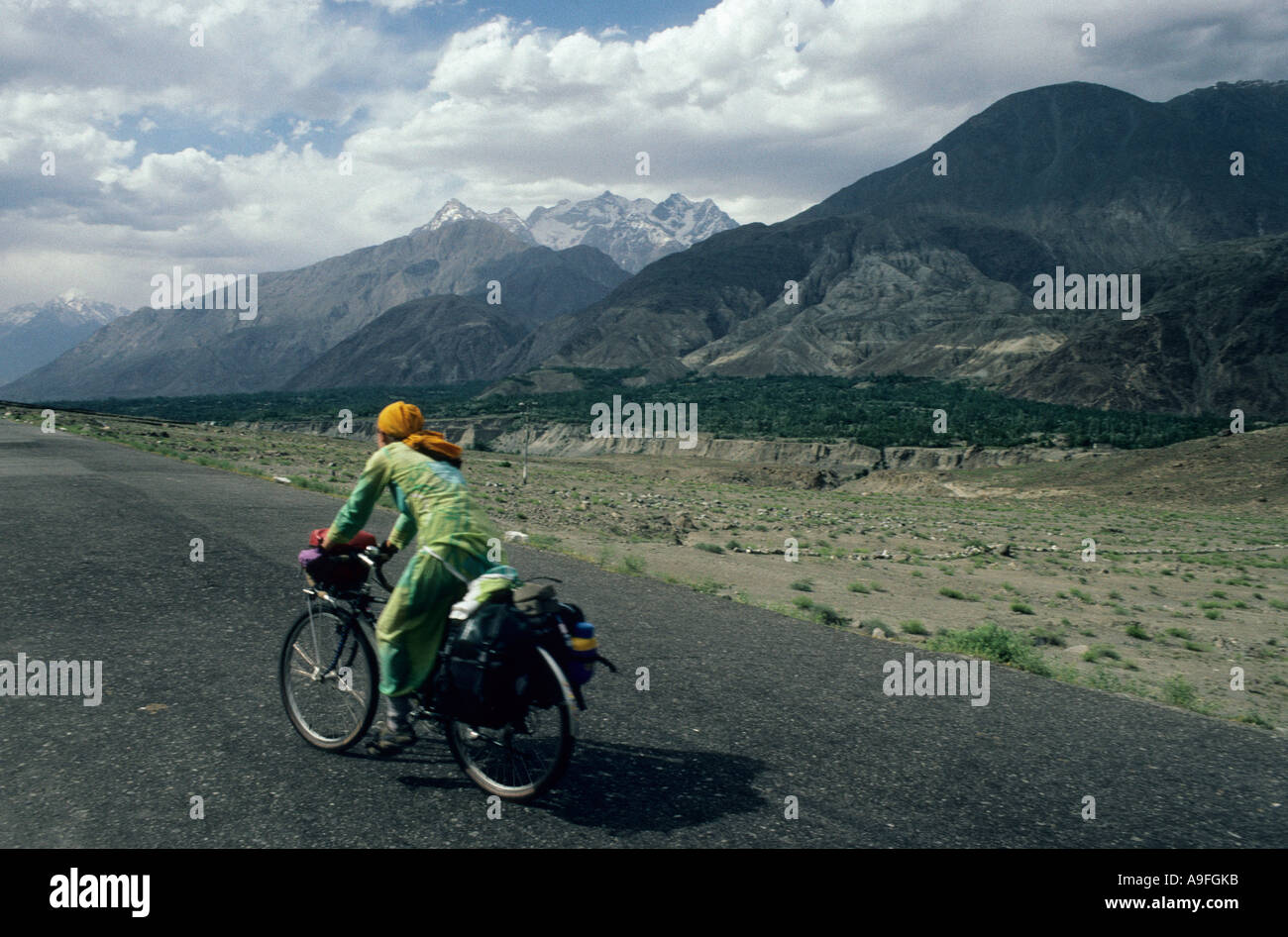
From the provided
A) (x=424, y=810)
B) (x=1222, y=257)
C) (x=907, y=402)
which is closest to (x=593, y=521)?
A: (x=424, y=810)

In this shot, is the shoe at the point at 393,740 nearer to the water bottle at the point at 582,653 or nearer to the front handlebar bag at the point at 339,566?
the front handlebar bag at the point at 339,566

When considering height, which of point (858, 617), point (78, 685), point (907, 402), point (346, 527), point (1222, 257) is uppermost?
point (1222, 257)

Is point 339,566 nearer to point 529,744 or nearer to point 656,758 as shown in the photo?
point 529,744

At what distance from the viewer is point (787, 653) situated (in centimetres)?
880

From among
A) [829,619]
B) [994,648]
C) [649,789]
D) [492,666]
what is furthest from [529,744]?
[829,619]

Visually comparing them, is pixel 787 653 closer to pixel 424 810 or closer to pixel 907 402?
pixel 424 810

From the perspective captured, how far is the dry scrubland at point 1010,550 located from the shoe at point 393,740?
16.5ft

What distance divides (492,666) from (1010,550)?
27075 millimetres

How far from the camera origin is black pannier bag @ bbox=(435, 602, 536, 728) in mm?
4547

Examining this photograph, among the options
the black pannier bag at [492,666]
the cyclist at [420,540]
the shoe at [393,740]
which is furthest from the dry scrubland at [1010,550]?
the black pannier bag at [492,666]

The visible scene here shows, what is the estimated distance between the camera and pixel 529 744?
4898 millimetres

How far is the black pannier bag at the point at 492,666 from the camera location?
455 cm
